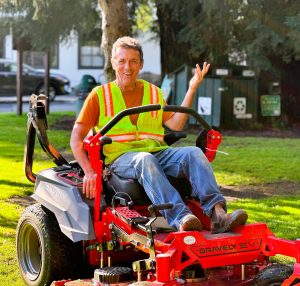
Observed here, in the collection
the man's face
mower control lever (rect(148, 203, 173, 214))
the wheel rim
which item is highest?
the man's face

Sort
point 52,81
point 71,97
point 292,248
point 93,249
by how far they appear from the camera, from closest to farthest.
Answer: point 292,248 < point 93,249 < point 52,81 < point 71,97

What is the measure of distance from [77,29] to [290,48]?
14.6ft

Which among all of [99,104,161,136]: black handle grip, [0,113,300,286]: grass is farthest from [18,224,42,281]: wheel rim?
[99,104,161,136]: black handle grip

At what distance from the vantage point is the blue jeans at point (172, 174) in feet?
14.2

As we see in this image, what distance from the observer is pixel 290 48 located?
13367 millimetres

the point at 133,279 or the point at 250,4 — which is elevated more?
the point at 250,4

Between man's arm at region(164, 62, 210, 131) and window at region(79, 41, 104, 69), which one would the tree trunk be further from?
window at region(79, 41, 104, 69)

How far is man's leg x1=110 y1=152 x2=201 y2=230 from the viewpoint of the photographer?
4.27 meters

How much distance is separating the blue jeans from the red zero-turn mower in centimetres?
8

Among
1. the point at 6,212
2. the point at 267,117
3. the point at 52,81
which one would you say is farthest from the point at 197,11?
the point at 52,81

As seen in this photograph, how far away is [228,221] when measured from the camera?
13.8ft

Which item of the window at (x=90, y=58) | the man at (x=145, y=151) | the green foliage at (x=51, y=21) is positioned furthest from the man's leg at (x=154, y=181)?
the window at (x=90, y=58)

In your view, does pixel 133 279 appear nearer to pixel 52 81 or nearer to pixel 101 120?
pixel 101 120

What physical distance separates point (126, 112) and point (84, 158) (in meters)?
0.47
